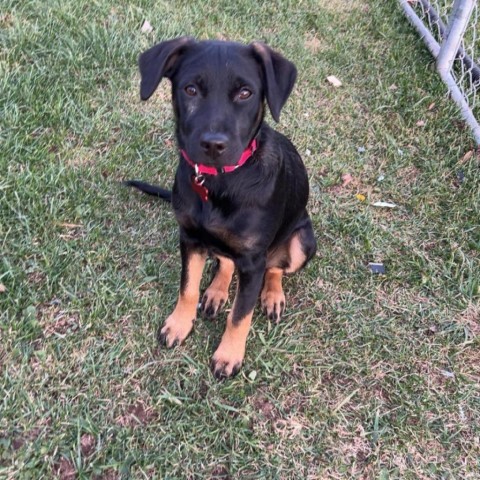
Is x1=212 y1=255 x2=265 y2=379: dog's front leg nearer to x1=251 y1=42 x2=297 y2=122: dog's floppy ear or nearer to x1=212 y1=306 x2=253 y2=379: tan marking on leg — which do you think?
x1=212 y1=306 x2=253 y2=379: tan marking on leg

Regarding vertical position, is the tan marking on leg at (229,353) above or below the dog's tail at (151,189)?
below

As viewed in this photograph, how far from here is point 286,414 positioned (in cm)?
284

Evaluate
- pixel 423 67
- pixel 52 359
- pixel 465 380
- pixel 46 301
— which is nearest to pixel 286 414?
pixel 465 380

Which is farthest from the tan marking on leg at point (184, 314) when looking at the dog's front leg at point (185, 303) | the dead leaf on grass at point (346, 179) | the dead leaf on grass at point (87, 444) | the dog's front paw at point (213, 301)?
the dead leaf on grass at point (346, 179)

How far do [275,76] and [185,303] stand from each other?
1330 mm

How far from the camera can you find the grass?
2.69 m

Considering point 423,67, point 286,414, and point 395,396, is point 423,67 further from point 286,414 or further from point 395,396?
point 286,414

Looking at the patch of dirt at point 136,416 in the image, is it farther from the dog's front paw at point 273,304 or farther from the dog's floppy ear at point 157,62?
the dog's floppy ear at point 157,62

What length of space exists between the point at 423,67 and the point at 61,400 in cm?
459

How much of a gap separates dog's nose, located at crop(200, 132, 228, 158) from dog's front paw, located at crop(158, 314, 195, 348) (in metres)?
1.16

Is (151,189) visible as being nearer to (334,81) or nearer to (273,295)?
(273,295)

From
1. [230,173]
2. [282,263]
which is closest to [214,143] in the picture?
[230,173]

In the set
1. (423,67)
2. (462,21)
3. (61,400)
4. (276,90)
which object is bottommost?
(61,400)

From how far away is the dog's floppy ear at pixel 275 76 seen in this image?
2430mm
